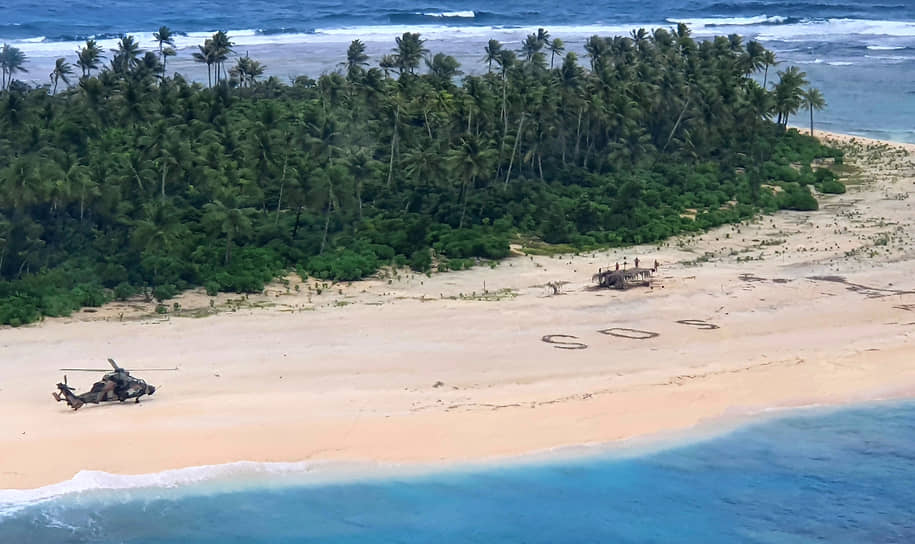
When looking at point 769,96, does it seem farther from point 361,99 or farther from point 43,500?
point 43,500

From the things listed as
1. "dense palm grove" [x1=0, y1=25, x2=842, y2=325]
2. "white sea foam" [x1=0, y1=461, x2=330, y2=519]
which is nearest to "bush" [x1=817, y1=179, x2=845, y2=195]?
"dense palm grove" [x1=0, y1=25, x2=842, y2=325]

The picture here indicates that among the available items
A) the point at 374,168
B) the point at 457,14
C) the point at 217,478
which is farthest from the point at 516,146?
the point at 457,14

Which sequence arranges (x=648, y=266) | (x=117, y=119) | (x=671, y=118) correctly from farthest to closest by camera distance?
(x=671, y=118), (x=117, y=119), (x=648, y=266)

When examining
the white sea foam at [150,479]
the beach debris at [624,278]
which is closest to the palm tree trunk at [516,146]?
the beach debris at [624,278]

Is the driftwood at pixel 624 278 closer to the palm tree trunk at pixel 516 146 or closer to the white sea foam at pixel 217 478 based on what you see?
the white sea foam at pixel 217 478

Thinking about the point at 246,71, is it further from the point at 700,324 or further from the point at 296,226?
the point at 700,324

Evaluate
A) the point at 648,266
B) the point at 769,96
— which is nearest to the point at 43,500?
the point at 648,266

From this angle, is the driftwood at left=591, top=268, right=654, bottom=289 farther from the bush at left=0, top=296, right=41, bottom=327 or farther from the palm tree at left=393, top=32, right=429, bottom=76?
the palm tree at left=393, top=32, right=429, bottom=76
